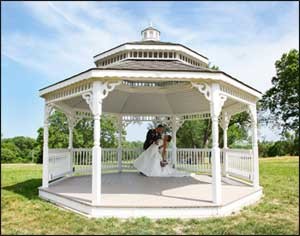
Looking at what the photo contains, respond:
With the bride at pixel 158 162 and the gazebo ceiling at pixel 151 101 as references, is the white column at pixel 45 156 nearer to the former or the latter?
the gazebo ceiling at pixel 151 101

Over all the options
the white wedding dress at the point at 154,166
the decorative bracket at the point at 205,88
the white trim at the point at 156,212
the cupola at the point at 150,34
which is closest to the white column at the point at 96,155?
the white trim at the point at 156,212

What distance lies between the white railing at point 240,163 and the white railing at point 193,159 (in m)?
1.02

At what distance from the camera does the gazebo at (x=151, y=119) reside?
6.09 meters

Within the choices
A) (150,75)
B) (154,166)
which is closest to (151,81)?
(150,75)

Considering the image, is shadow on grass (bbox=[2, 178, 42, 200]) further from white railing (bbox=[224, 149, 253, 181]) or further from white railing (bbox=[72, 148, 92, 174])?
white railing (bbox=[224, 149, 253, 181])

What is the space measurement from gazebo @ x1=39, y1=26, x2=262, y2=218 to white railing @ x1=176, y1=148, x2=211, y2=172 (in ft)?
0.13

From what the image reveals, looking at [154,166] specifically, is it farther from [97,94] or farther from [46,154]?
[97,94]

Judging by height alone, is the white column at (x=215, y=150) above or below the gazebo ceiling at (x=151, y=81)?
below

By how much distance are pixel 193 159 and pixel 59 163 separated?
519cm

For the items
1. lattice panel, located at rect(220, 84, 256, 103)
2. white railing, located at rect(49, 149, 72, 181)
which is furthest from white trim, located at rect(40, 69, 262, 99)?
white railing, located at rect(49, 149, 72, 181)

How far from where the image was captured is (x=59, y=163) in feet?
31.3

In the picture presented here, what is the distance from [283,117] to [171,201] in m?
22.9

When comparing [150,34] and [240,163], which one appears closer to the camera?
[240,163]

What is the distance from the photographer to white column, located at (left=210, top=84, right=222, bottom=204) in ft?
19.9
